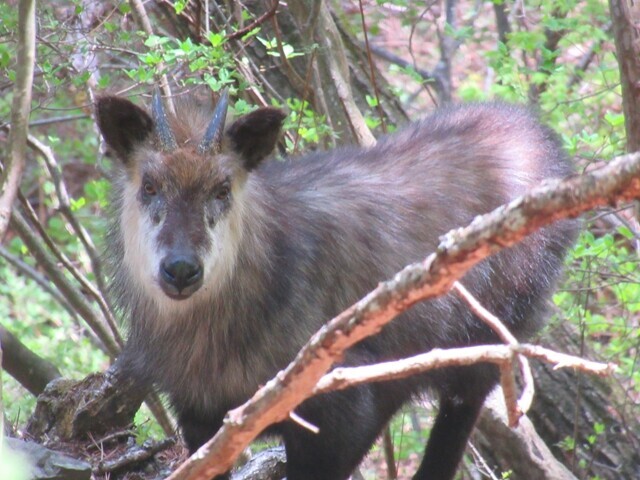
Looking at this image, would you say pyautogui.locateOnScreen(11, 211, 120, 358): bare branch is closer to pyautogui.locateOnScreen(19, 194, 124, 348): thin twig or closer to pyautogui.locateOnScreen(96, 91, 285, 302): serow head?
pyautogui.locateOnScreen(19, 194, 124, 348): thin twig

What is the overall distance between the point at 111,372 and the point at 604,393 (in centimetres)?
332

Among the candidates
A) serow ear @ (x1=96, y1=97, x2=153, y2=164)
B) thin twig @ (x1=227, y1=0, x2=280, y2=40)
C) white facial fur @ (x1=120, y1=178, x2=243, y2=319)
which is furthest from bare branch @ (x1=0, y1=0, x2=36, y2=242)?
thin twig @ (x1=227, y1=0, x2=280, y2=40)

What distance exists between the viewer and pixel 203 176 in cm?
424

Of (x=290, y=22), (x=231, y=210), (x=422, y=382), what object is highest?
(x=290, y=22)

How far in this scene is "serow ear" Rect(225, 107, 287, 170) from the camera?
14.4 feet

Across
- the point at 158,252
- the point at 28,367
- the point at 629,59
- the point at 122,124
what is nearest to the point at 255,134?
the point at 122,124

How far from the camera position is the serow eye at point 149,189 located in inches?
168

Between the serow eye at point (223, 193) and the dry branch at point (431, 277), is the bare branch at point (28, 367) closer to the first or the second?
the serow eye at point (223, 193)

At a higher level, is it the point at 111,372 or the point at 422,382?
the point at 111,372

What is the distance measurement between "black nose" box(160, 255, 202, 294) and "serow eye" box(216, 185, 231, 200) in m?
0.41

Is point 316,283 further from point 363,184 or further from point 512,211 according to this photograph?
point 512,211

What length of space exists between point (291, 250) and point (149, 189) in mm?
687

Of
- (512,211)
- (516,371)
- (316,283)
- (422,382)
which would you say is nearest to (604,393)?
(516,371)

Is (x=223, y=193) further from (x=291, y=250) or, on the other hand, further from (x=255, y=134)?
(x=291, y=250)
